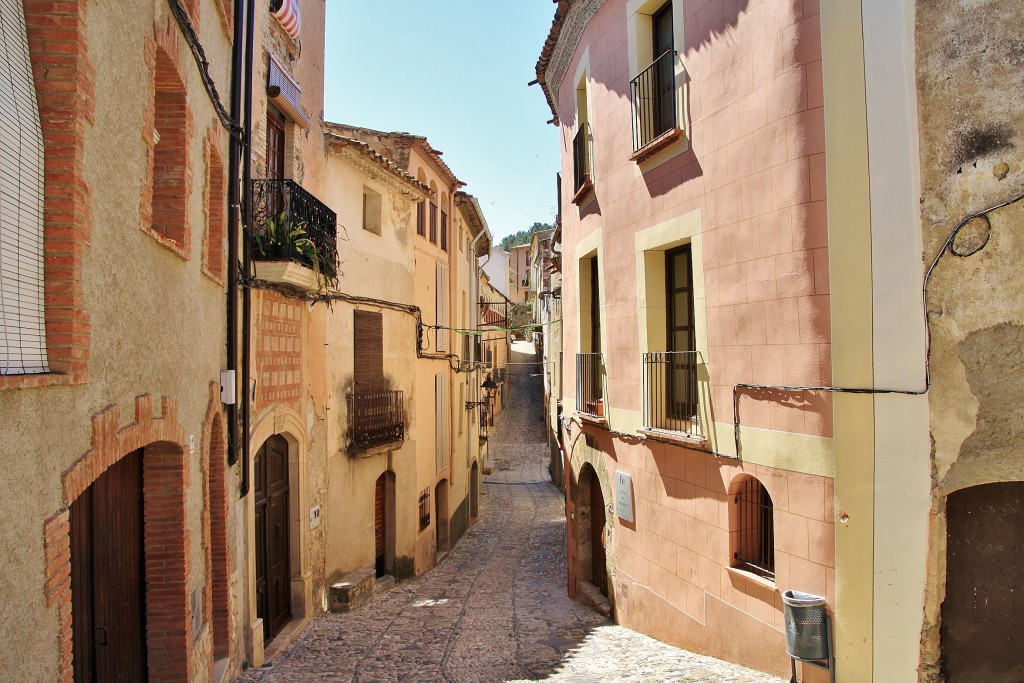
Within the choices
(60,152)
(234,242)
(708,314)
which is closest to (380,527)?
(234,242)

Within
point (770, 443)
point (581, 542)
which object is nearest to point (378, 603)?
point (581, 542)

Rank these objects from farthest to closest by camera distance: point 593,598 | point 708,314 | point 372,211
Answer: point 372,211 < point 593,598 < point 708,314

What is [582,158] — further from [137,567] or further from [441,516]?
[441,516]

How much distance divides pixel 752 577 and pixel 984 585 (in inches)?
80.0

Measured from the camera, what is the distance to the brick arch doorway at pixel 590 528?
38.9 ft

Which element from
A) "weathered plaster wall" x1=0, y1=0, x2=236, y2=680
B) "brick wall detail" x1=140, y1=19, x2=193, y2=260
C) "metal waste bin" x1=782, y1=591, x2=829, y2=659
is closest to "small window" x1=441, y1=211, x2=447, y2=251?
"weathered plaster wall" x1=0, y1=0, x2=236, y2=680

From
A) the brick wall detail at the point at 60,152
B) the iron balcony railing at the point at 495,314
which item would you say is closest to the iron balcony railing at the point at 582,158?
the brick wall detail at the point at 60,152

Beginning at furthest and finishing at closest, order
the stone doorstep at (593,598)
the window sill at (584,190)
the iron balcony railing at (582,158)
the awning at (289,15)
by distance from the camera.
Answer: the iron balcony railing at (582,158), the window sill at (584,190), the stone doorstep at (593,598), the awning at (289,15)

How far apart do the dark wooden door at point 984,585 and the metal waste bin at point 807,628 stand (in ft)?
2.97

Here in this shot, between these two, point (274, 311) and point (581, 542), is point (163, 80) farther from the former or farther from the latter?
point (581, 542)

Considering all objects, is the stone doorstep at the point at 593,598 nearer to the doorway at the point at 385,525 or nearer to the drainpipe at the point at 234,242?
the doorway at the point at 385,525

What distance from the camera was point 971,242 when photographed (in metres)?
5.66

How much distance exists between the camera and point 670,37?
9.01m

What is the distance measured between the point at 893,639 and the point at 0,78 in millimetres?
7173
